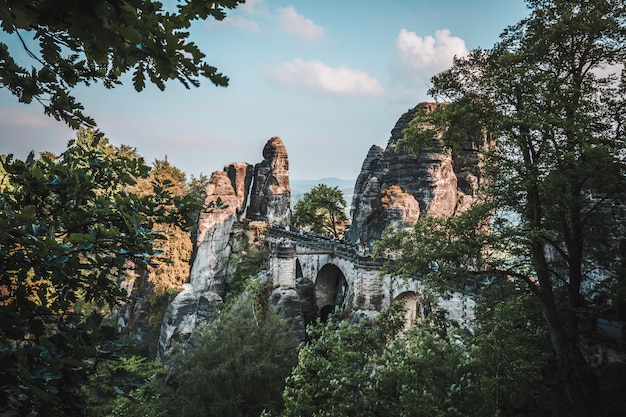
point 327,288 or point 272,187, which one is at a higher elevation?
point 272,187

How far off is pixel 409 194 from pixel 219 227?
1718 centimetres

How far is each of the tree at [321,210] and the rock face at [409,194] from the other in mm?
7731

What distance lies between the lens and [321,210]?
4578 cm

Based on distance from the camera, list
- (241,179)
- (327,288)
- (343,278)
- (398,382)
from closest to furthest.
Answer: (398,382)
(343,278)
(327,288)
(241,179)

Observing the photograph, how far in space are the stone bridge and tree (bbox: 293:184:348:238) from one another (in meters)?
6.03

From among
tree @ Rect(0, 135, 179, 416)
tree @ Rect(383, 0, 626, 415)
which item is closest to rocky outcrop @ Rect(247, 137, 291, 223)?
tree @ Rect(383, 0, 626, 415)

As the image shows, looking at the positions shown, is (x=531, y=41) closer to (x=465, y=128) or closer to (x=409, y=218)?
(x=465, y=128)

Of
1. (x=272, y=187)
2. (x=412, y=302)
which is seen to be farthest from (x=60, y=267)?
(x=272, y=187)

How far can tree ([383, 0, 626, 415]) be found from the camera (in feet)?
29.0

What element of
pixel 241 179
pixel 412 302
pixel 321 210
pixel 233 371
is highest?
pixel 241 179

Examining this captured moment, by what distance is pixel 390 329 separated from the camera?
12.2 m

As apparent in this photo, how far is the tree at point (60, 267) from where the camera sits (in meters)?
2.38

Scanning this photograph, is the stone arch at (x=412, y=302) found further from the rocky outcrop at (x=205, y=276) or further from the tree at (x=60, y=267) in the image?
the tree at (x=60, y=267)

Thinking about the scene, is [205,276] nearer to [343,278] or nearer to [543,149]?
[343,278]
